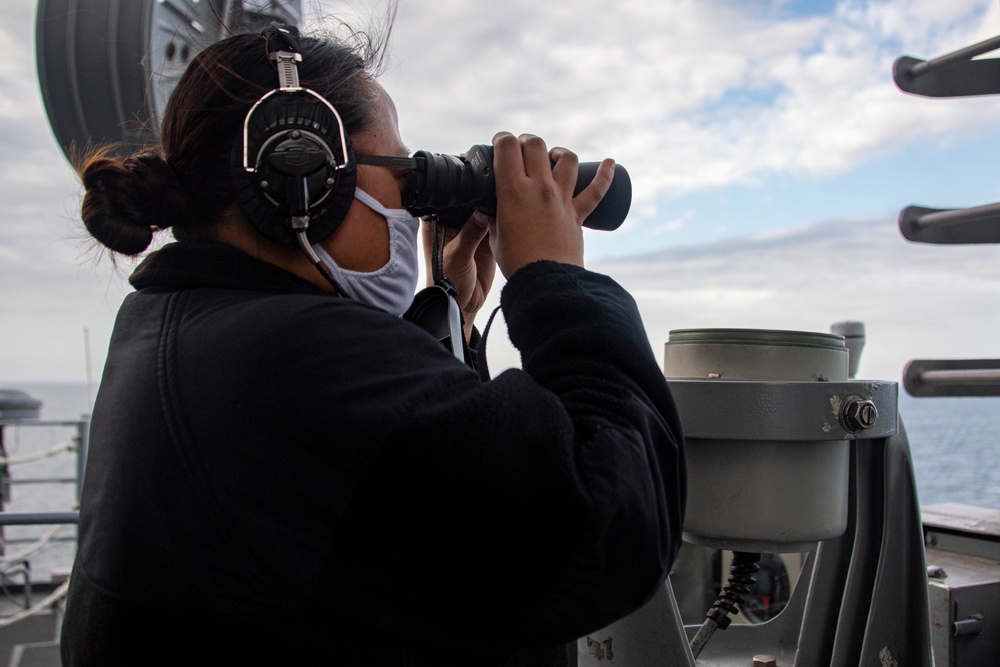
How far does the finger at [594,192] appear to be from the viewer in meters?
0.88

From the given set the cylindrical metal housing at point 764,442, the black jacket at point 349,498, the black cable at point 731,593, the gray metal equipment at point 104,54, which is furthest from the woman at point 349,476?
the gray metal equipment at point 104,54

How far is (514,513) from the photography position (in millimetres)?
595

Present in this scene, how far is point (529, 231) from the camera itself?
81 cm

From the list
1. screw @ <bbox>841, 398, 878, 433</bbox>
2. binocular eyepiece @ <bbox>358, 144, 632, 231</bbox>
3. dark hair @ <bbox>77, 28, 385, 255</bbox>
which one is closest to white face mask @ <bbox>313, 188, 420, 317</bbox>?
binocular eyepiece @ <bbox>358, 144, 632, 231</bbox>

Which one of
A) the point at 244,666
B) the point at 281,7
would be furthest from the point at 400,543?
the point at 281,7

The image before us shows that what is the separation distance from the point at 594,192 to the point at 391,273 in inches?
9.8

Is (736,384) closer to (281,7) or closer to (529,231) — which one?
(529,231)

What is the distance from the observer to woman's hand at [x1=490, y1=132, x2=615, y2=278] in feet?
2.64

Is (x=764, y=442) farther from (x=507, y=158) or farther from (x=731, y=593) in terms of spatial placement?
(x=507, y=158)

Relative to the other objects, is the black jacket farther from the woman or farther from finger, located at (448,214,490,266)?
finger, located at (448,214,490,266)

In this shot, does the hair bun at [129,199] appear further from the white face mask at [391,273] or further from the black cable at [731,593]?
the black cable at [731,593]

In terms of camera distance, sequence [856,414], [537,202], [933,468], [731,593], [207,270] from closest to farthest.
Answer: [207,270] < [537,202] < [856,414] < [731,593] < [933,468]

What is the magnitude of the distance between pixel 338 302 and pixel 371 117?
0.97ft

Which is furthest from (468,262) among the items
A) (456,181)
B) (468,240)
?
(456,181)
